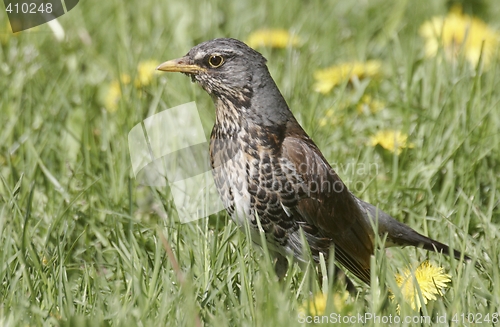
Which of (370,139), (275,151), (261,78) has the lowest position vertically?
(370,139)

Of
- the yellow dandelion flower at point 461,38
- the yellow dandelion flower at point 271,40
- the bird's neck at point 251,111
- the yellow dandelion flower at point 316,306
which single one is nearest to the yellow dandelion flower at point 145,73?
the yellow dandelion flower at point 271,40

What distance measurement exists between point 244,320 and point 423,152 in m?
2.05

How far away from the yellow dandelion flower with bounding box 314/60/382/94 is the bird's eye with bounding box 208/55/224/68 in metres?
1.41

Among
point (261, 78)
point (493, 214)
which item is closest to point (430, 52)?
point (493, 214)

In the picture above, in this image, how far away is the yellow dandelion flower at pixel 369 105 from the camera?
529cm

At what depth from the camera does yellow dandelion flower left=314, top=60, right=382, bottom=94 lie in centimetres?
540

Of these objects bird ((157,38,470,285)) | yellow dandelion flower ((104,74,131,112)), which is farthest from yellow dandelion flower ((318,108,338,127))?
yellow dandelion flower ((104,74,131,112))

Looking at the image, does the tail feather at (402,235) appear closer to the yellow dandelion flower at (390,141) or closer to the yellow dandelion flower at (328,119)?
the yellow dandelion flower at (390,141)

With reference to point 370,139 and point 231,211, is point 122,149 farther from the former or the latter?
point 370,139

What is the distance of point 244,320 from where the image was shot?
311 centimetres

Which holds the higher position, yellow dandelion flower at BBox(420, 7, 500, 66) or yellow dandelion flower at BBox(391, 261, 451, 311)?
yellow dandelion flower at BBox(420, 7, 500, 66)

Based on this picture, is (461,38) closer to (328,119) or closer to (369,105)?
(369,105)

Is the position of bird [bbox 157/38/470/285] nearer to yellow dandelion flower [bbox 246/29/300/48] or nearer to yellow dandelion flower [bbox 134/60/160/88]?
yellow dandelion flower [bbox 134/60/160/88]

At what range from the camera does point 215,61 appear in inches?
159
